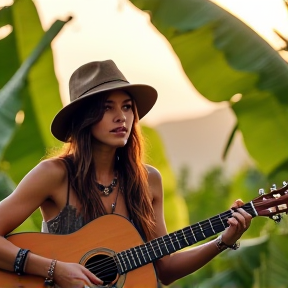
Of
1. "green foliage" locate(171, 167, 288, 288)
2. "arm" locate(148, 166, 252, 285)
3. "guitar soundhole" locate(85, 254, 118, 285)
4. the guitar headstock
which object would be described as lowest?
"green foliage" locate(171, 167, 288, 288)

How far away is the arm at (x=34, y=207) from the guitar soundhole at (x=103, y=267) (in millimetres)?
64

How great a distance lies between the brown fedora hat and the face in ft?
0.15

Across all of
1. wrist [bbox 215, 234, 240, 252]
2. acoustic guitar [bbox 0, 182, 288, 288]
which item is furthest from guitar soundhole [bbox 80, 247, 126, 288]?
wrist [bbox 215, 234, 240, 252]

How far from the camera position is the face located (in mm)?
3014

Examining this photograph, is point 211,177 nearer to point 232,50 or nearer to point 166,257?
point 232,50

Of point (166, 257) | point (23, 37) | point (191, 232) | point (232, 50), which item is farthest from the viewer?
point (23, 37)

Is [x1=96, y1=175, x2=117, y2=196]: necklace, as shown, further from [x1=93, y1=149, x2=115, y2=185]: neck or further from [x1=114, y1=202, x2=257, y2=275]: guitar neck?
[x1=114, y1=202, x2=257, y2=275]: guitar neck

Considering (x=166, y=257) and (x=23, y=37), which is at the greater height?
(x=166, y=257)

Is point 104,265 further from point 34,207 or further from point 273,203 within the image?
point 273,203

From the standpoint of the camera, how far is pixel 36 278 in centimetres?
297

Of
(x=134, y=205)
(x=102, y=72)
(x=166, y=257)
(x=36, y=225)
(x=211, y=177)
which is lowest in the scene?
(x=211, y=177)

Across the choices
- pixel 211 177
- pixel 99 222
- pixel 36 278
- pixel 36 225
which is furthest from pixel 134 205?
pixel 211 177

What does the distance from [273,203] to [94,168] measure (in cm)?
67

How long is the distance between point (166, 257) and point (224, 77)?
1.69 metres
